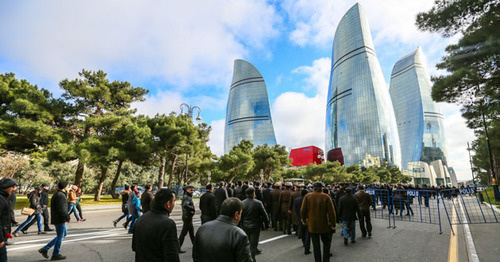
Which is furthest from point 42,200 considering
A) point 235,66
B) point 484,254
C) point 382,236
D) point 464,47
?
point 235,66

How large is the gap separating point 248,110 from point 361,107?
52140mm

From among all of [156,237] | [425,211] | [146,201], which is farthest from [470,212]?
[156,237]

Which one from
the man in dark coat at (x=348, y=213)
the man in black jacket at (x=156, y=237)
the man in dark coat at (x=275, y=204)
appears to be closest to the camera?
the man in black jacket at (x=156, y=237)

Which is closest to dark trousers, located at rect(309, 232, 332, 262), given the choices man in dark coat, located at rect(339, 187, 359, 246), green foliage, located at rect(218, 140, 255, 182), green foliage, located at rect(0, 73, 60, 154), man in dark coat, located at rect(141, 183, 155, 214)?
man in dark coat, located at rect(339, 187, 359, 246)

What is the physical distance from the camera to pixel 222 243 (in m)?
2.24

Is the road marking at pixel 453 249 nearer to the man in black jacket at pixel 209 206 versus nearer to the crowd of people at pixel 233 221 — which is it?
the crowd of people at pixel 233 221

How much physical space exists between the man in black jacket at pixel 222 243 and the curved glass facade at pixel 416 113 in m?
142

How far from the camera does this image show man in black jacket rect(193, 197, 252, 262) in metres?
2.21

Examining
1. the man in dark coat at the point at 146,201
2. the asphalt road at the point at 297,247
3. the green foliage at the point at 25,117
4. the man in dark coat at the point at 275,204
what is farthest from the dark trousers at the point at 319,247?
the green foliage at the point at 25,117

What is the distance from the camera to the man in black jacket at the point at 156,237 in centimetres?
244

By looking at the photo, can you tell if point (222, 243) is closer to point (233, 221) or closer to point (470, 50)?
point (233, 221)

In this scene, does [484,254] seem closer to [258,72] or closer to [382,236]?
[382,236]

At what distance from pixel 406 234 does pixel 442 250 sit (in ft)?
6.77

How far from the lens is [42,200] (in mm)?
8633
